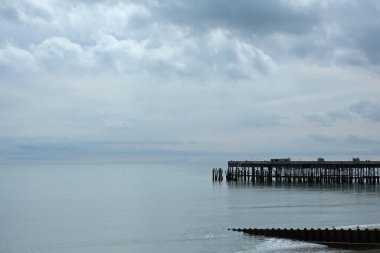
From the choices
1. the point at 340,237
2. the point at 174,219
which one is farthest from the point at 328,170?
the point at 340,237

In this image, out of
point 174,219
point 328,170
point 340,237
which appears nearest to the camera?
point 340,237

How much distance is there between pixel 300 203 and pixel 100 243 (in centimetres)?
3570


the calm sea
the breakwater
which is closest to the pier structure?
the calm sea

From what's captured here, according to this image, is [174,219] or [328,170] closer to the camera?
[174,219]

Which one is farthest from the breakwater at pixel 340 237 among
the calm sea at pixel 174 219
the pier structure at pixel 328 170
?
the pier structure at pixel 328 170

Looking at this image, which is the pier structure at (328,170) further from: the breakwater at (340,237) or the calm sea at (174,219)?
the breakwater at (340,237)

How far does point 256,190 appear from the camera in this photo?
94438 millimetres

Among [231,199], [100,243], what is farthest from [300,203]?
[100,243]

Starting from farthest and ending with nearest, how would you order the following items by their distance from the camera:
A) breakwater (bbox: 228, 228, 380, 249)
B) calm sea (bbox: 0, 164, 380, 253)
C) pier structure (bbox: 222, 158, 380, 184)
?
pier structure (bbox: 222, 158, 380, 184) → calm sea (bbox: 0, 164, 380, 253) → breakwater (bbox: 228, 228, 380, 249)

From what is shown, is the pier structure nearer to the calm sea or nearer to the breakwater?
the calm sea

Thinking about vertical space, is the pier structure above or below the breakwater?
above

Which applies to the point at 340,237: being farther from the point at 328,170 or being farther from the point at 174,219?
the point at 328,170

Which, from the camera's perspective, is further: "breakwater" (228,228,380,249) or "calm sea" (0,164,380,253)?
"calm sea" (0,164,380,253)

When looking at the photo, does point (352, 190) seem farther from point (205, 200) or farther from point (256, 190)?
point (205, 200)
